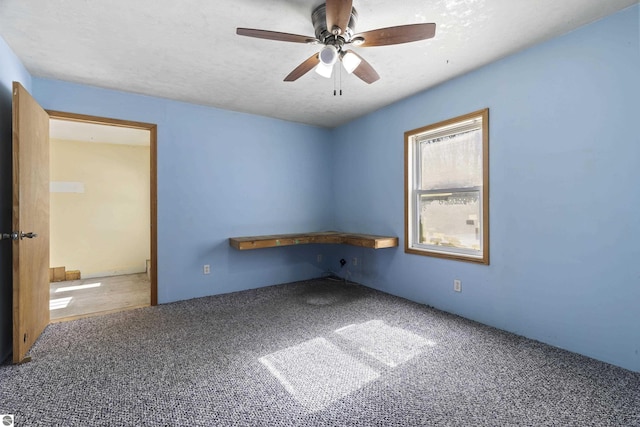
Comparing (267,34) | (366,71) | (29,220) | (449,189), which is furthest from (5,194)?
(449,189)

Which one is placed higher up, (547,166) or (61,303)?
(547,166)

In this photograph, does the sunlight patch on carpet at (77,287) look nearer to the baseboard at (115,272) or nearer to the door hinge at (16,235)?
the baseboard at (115,272)

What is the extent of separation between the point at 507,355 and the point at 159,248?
364 centimetres

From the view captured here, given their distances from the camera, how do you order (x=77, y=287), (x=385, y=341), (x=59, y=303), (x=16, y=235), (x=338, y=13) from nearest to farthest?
(x=338, y=13)
(x=16, y=235)
(x=385, y=341)
(x=59, y=303)
(x=77, y=287)

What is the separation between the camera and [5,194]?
2.27 m

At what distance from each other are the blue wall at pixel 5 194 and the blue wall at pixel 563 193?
3.81 m

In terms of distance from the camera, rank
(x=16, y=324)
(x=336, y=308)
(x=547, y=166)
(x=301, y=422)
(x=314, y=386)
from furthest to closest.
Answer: (x=336, y=308), (x=547, y=166), (x=16, y=324), (x=314, y=386), (x=301, y=422)

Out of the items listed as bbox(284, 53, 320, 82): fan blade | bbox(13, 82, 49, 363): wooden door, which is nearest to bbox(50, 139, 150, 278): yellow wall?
bbox(13, 82, 49, 363): wooden door

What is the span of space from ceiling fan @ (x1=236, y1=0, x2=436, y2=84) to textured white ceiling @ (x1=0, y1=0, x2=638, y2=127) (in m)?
0.13

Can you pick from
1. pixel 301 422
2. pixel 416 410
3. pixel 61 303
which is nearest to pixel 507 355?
pixel 416 410

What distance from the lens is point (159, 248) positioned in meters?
3.47

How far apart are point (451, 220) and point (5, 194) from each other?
158 inches

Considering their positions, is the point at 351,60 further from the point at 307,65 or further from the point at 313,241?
the point at 313,241

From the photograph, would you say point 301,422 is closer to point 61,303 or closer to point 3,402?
point 3,402
